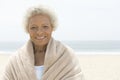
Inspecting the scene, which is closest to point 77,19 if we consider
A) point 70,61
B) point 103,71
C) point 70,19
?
point 70,19

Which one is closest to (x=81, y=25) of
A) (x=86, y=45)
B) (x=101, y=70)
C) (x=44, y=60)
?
(x=86, y=45)

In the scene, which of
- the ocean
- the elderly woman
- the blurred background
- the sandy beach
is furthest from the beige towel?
the ocean

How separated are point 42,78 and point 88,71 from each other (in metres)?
3.32

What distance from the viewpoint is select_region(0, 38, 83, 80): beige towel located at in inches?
75.1

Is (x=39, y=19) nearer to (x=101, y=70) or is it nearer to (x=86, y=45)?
(x=101, y=70)

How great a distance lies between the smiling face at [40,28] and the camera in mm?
1911

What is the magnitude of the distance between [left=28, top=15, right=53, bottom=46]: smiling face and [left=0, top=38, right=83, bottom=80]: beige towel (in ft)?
0.18

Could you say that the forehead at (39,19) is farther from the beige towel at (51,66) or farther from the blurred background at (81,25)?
the blurred background at (81,25)

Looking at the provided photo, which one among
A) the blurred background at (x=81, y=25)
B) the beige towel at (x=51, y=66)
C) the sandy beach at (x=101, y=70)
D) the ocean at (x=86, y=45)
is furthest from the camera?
the ocean at (x=86, y=45)

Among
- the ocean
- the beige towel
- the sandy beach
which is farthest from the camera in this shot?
the ocean

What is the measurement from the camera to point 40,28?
6.27 ft

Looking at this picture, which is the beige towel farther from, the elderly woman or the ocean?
the ocean

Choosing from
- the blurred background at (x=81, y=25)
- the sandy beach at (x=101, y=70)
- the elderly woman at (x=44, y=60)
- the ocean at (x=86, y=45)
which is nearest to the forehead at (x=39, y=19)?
the elderly woman at (x=44, y=60)

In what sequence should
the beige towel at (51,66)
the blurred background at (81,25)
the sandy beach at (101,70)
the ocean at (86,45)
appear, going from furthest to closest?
the ocean at (86,45) < the blurred background at (81,25) < the sandy beach at (101,70) < the beige towel at (51,66)
